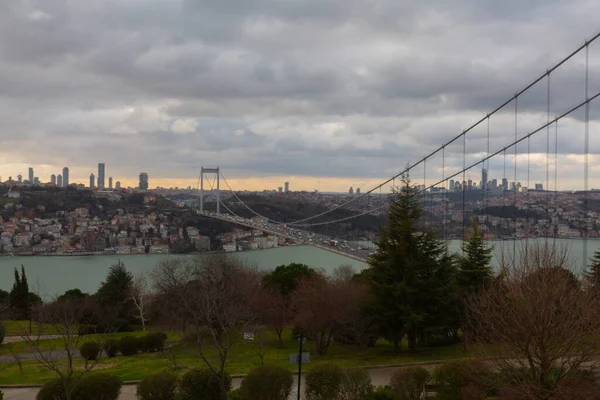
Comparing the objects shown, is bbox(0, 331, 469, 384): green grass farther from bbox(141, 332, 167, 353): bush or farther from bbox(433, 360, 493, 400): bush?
bbox(433, 360, 493, 400): bush

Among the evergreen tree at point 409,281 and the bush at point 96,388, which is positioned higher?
the evergreen tree at point 409,281

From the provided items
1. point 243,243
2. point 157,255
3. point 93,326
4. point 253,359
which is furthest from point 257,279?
point 157,255

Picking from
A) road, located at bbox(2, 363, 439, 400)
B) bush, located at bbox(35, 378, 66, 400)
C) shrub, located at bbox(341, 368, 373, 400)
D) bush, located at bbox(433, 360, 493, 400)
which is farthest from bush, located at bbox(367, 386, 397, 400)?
bush, located at bbox(35, 378, 66, 400)

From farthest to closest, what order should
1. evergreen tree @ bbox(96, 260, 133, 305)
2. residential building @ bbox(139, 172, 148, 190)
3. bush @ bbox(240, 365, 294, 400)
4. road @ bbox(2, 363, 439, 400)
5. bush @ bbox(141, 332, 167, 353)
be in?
residential building @ bbox(139, 172, 148, 190) < evergreen tree @ bbox(96, 260, 133, 305) < bush @ bbox(141, 332, 167, 353) < road @ bbox(2, 363, 439, 400) < bush @ bbox(240, 365, 294, 400)

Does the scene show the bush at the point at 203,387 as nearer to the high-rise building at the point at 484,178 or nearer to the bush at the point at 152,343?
the bush at the point at 152,343

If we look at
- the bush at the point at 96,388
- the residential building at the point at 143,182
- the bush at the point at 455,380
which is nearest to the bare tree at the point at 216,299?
the bush at the point at 96,388

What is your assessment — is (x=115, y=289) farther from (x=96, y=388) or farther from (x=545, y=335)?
(x=545, y=335)
